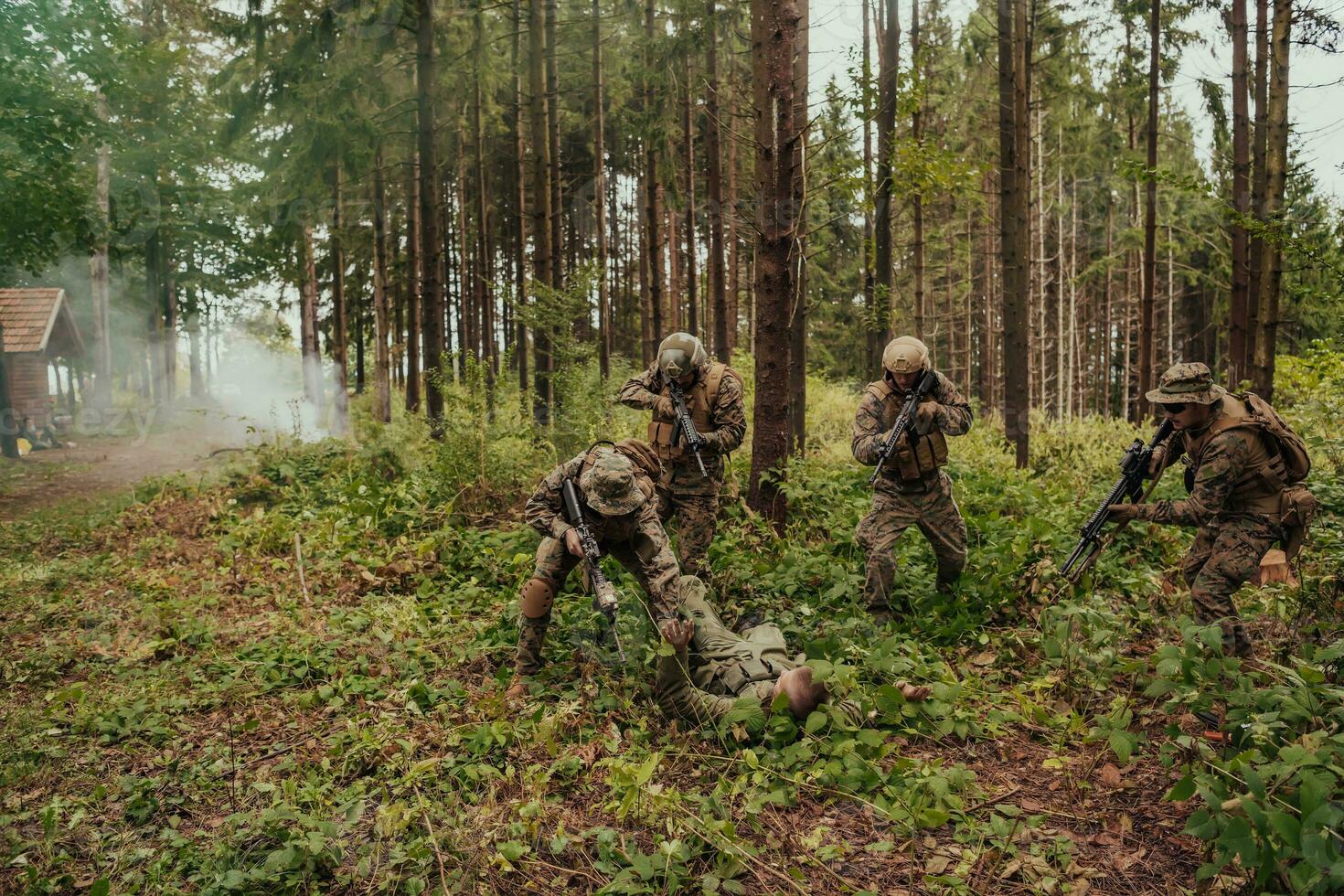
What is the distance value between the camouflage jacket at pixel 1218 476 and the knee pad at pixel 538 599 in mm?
4099

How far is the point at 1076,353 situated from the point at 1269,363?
2517 cm

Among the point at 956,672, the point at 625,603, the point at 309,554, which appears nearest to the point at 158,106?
the point at 309,554

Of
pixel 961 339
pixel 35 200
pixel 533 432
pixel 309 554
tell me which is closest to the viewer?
pixel 309 554

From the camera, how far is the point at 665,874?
3.31 metres

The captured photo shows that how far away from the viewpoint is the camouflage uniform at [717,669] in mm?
4723

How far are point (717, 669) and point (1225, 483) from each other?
3364 mm

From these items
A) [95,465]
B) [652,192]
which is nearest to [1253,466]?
[652,192]

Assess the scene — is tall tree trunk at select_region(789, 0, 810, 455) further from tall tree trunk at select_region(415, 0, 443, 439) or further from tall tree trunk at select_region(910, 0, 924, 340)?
tall tree trunk at select_region(415, 0, 443, 439)

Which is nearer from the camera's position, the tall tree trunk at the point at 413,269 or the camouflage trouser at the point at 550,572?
the camouflage trouser at the point at 550,572

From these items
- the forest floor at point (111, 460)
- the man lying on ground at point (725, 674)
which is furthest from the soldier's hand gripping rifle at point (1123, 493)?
the forest floor at point (111, 460)

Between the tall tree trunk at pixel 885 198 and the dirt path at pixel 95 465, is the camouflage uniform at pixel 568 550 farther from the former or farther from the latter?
the dirt path at pixel 95 465

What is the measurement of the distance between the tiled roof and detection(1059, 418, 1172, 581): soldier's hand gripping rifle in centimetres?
2499

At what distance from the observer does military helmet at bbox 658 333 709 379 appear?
6723 millimetres

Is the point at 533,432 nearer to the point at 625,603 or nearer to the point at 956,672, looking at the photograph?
the point at 625,603
